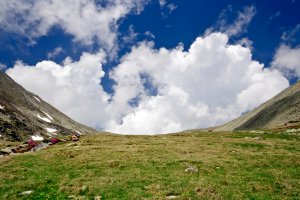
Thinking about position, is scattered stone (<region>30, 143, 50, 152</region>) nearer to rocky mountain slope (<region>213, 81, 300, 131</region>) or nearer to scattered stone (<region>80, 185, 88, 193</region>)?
scattered stone (<region>80, 185, 88, 193</region>)

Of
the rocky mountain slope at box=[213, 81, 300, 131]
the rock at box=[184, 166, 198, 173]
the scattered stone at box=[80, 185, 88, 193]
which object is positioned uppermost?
the rocky mountain slope at box=[213, 81, 300, 131]

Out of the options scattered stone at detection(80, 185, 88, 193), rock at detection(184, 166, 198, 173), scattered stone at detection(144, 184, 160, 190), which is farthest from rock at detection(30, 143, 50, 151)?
scattered stone at detection(144, 184, 160, 190)

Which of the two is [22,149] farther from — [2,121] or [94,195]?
[2,121]

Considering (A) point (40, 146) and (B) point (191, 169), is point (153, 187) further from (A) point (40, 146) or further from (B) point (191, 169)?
(A) point (40, 146)

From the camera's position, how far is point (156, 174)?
33875mm

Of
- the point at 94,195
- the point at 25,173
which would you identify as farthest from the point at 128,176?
the point at 25,173

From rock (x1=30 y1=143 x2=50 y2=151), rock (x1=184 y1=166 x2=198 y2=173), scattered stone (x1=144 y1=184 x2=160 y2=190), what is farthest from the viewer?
rock (x1=30 y1=143 x2=50 y2=151)

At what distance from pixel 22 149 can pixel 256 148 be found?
4015 cm

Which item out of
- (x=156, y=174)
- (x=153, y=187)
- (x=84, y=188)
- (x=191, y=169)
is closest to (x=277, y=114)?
(x=191, y=169)

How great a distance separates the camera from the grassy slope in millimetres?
28500

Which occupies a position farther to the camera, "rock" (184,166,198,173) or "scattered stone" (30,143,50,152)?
"scattered stone" (30,143,50,152)

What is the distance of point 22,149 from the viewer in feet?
200

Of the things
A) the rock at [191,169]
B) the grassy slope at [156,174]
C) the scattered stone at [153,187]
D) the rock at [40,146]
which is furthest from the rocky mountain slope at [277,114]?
the scattered stone at [153,187]

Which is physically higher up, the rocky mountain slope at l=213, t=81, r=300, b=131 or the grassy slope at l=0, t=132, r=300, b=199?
the rocky mountain slope at l=213, t=81, r=300, b=131
